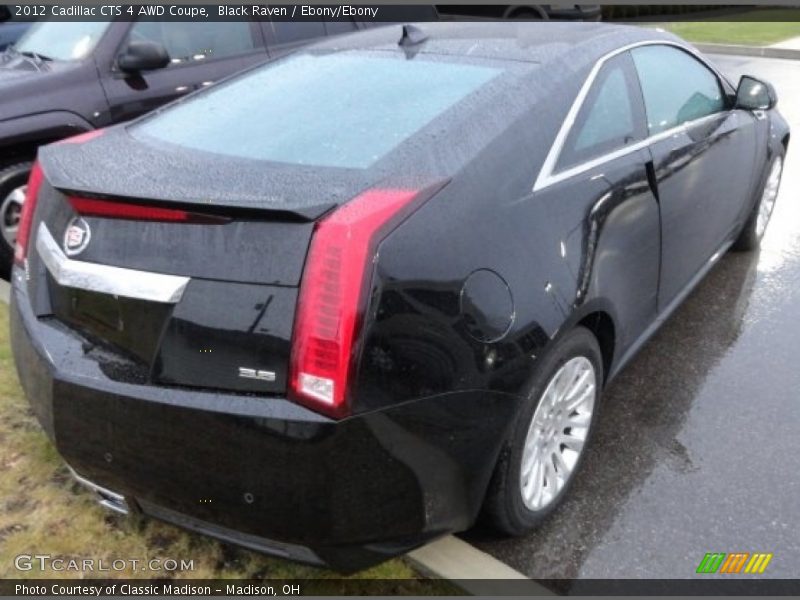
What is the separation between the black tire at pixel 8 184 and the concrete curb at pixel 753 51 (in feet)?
39.8

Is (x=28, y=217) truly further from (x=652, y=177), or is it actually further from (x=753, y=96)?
(x=753, y=96)

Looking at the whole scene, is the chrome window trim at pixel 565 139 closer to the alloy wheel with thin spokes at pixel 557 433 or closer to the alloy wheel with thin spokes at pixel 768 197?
the alloy wheel with thin spokes at pixel 557 433

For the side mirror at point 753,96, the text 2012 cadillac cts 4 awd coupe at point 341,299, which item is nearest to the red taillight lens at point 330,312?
the text 2012 cadillac cts 4 awd coupe at point 341,299

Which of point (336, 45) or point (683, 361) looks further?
point (683, 361)

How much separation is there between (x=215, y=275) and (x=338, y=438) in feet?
1.69

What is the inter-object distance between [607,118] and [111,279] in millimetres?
1843

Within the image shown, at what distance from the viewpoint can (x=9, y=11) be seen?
8938 mm

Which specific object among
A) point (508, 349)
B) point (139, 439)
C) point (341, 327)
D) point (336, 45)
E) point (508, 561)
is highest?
point (336, 45)

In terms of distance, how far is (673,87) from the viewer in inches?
135

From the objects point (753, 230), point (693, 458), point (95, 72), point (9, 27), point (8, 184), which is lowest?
point (693, 458)

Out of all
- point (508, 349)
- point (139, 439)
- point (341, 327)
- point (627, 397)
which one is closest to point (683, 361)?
point (627, 397)

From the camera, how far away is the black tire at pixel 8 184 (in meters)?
4.33

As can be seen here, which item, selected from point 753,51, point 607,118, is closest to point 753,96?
point 607,118

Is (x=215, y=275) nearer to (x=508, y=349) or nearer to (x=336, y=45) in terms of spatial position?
(x=508, y=349)
